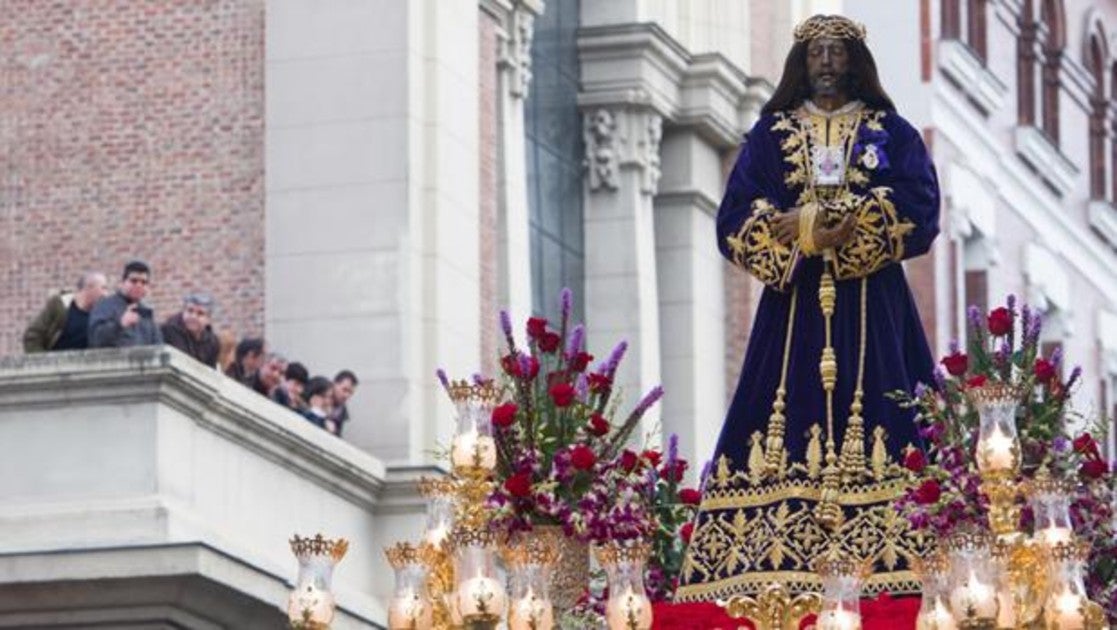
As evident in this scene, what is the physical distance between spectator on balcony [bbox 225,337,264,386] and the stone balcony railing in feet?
3.20

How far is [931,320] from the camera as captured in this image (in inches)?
1779

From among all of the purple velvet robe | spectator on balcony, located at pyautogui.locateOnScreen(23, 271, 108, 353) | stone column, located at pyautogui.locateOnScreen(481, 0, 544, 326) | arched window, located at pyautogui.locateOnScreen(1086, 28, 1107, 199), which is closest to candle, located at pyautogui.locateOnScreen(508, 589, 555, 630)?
the purple velvet robe

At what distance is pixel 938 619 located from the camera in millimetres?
15180

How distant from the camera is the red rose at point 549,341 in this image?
1852cm

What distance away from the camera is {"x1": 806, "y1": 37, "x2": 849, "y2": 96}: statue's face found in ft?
58.7

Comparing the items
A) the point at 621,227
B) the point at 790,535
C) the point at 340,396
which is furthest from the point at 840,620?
the point at 621,227

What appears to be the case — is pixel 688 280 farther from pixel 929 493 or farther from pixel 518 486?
pixel 929 493

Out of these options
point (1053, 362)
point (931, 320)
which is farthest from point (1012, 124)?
point (1053, 362)

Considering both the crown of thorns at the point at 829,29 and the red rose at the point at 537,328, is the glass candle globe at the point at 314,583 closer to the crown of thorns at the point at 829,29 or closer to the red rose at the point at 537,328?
the red rose at the point at 537,328

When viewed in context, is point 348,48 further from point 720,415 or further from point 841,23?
point 841,23

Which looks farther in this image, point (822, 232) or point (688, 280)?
point (688, 280)

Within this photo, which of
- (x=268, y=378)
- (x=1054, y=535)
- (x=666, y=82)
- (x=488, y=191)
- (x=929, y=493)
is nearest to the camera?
(x=1054, y=535)

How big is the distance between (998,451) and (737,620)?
1.27m

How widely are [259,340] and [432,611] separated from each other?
1463 centimetres
